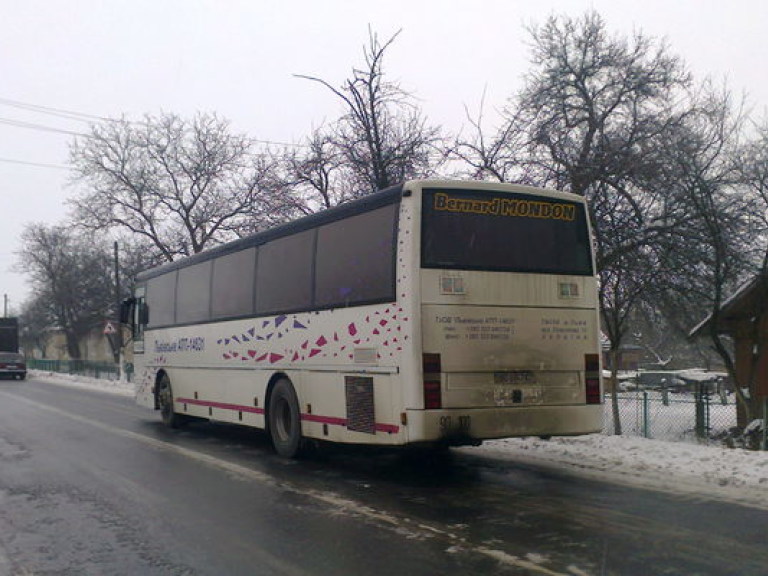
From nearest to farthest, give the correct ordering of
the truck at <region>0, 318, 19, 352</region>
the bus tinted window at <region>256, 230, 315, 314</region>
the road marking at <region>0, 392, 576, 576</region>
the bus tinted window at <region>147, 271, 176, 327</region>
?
the road marking at <region>0, 392, 576, 576</region> < the bus tinted window at <region>256, 230, 315, 314</region> < the bus tinted window at <region>147, 271, 176, 327</region> < the truck at <region>0, 318, 19, 352</region>

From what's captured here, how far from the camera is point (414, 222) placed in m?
8.60

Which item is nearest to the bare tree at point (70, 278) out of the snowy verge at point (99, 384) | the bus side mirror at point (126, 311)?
the snowy verge at point (99, 384)

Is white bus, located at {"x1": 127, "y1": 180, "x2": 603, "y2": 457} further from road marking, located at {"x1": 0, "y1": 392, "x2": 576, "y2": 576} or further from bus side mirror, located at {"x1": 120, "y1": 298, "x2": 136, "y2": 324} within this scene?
bus side mirror, located at {"x1": 120, "y1": 298, "x2": 136, "y2": 324}

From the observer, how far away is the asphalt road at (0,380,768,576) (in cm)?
564

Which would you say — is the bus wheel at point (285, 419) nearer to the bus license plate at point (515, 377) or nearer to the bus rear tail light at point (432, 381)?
the bus rear tail light at point (432, 381)

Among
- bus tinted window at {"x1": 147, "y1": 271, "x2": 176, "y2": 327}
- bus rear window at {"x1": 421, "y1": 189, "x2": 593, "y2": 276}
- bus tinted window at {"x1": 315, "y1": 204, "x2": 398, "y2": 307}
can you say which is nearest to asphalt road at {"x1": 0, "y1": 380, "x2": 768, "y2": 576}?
bus tinted window at {"x1": 315, "y1": 204, "x2": 398, "y2": 307}

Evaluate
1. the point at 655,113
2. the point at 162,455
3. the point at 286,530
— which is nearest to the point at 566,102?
the point at 655,113

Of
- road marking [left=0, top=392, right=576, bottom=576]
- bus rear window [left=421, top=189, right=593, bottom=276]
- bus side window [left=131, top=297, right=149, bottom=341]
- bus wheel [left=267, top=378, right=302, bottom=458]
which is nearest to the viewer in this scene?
road marking [left=0, top=392, right=576, bottom=576]

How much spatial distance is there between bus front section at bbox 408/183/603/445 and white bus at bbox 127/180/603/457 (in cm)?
2

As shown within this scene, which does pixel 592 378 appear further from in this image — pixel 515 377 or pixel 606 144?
pixel 606 144

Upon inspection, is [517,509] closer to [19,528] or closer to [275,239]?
[19,528]

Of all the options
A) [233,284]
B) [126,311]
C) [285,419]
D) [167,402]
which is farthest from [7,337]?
[285,419]

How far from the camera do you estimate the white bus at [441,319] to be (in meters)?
8.50

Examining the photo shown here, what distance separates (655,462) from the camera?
9.98 meters
